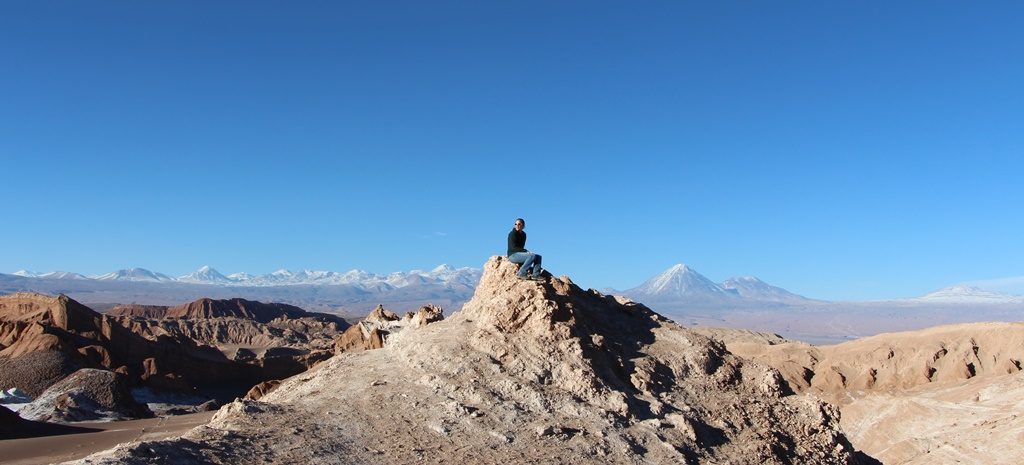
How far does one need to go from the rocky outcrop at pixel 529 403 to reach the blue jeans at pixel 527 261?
0.30m

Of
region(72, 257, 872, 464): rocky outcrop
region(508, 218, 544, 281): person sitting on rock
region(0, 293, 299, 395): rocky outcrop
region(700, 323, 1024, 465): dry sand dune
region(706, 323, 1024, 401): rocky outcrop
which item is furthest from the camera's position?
region(0, 293, 299, 395): rocky outcrop

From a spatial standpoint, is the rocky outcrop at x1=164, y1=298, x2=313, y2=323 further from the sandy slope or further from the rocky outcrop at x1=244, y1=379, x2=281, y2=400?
the sandy slope

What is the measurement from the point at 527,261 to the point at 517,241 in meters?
0.42

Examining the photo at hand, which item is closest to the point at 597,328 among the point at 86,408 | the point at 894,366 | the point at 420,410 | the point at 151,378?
the point at 420,410

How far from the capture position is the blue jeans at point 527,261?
1374 centimetres

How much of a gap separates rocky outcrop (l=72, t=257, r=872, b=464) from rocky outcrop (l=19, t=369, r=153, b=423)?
16742mm

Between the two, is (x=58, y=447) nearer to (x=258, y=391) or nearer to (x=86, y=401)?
(x=258, y=391)

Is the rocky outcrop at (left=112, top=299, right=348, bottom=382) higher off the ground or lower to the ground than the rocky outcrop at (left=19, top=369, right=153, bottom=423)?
higher

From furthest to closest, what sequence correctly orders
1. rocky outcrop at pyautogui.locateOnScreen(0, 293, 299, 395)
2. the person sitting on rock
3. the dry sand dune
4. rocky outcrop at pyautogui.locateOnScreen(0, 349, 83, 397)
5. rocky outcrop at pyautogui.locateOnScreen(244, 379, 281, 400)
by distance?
rocky outcrop at pyautogui.locateOnScreen(0, 293, 299, 395) → rocky outcrop at pyautogui.locateOnScreen(0, 349, 83, 397) → rocky outcrop at pyautogui.locateOnScreen(244, 379, 281, 400) → the dry sand dune → the person sitting on rock

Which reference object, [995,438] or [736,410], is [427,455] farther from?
[995,438]

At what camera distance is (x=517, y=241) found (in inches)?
544

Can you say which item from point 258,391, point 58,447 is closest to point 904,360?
point 258,391

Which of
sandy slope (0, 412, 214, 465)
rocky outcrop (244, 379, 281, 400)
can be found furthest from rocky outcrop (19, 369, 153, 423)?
sandy slope (0, 412, 214, 465)

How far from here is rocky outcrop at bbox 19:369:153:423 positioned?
25750 mm
